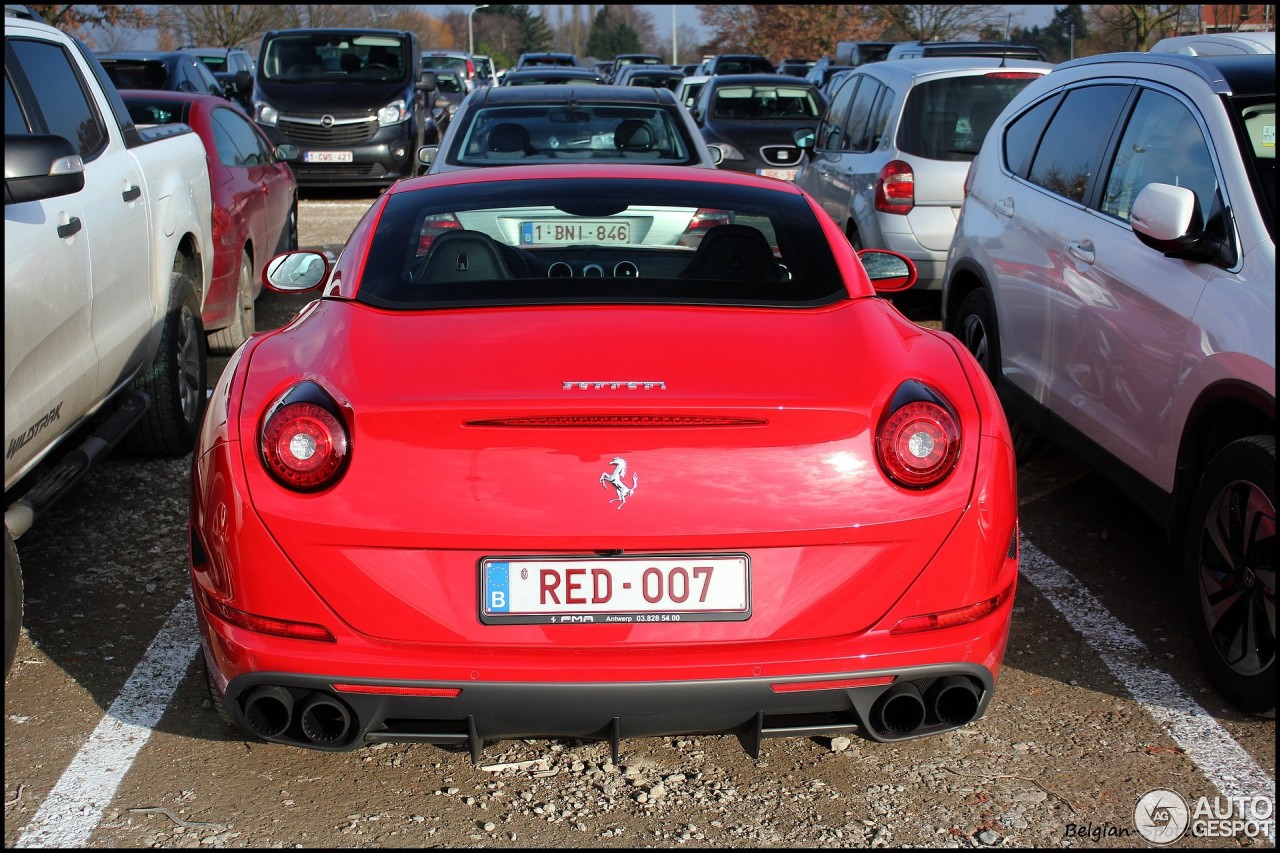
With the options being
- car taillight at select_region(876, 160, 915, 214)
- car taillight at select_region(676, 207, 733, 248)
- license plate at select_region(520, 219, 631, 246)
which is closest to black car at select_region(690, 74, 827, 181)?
car taillight at select_region(876, 160, 915, 214)

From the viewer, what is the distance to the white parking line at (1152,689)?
10.9 ft

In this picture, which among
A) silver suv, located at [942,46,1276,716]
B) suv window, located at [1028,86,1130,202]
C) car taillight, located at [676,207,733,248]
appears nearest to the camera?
silver suv, located at [942,46,1276,716]

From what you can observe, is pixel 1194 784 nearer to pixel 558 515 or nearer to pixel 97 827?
pixel 558 515

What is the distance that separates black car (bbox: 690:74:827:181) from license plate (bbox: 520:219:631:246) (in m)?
9.32

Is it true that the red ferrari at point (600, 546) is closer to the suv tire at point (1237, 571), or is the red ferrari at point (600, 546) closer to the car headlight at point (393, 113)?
the suv tire at point (1237, 571)

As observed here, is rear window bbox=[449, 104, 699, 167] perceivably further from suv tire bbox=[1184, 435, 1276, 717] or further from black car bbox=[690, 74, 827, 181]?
suv tire bbox=[1184, 435, 1276, 717]

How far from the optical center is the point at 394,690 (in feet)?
9.40

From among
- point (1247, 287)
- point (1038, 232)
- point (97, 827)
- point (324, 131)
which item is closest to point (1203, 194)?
point (1247, 287)

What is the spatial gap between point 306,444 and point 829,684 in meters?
1.20

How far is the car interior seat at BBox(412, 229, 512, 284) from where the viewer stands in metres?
3.80

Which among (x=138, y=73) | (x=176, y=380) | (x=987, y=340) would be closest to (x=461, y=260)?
(x=176, y=380)

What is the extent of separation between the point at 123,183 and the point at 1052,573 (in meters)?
3.68

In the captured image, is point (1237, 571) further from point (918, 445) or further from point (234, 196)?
point (234, 196)

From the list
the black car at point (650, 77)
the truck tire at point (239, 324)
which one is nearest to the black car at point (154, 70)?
the truck tire at point (239, 324)
